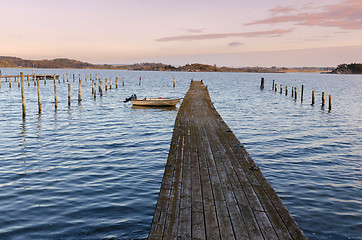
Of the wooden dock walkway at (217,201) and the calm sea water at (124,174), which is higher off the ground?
the wooden dock walkway at (217,201)

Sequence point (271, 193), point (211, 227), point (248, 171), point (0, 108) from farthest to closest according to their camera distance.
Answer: point (0, 108), point (248, 171), point (271, 193), point (211, 227)

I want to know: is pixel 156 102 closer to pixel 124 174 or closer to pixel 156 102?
pixel 156 102

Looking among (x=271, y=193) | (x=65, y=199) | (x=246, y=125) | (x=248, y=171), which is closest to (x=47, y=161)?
(x=65, y=199)

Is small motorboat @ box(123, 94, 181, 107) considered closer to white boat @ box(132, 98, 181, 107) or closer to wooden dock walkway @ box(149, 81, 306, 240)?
white boat @ box(132, 98, 181, 107)

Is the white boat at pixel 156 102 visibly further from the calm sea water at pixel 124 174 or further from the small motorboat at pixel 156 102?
the calm sea water at pixel 124 174

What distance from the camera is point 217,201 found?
705 cm

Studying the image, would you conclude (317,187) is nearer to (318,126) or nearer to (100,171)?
(100,171)

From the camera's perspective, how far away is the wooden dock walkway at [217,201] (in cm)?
572

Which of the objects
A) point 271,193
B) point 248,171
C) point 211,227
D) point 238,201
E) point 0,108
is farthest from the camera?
point 0,108

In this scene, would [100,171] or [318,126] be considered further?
[318,126]

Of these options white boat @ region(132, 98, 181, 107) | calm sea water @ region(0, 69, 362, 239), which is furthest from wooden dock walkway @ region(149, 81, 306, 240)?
white boat @ region(132, 98, 181, 107)

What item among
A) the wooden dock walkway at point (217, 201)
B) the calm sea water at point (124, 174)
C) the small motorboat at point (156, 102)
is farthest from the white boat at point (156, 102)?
the wooden dock walkway at point (217, 201)

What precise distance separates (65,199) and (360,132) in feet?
68.6

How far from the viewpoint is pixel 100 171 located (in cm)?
1295
